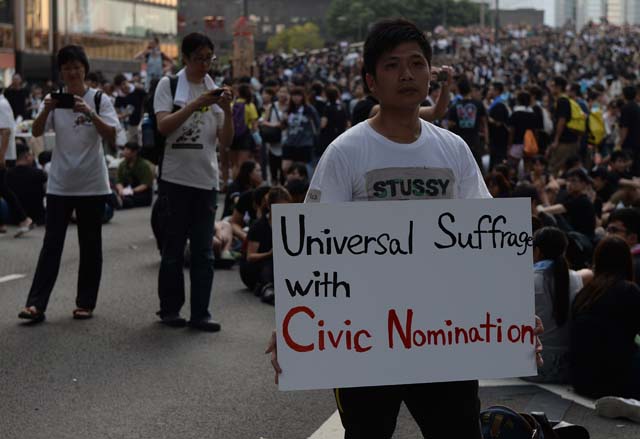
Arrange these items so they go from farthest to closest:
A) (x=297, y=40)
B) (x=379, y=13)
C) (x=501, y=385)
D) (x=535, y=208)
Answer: (x=379, y=13) → (x=297, y=40) → (x=535, y=208) → (x=501, y=385)

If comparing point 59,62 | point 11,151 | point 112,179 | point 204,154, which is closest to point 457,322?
point 204,154

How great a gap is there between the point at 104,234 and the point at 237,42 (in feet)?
66.0

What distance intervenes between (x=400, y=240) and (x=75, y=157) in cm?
493

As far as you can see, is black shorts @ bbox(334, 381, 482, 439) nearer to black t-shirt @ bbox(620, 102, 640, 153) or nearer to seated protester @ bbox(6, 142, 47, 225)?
seated protester @ bbox(6, 142, 47, 225)

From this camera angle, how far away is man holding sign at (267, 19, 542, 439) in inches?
138

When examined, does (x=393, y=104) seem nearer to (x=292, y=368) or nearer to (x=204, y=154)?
(x=292, y=368)

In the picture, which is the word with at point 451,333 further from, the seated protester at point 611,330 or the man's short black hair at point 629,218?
the man's short black hair at point 629,218

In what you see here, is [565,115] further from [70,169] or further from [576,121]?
[70,169]

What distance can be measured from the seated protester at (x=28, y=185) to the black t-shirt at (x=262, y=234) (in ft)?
15.6

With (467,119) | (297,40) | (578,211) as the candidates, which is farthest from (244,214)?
(297,40)

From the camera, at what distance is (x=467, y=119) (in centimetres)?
1559

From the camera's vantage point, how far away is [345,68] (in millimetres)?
56469

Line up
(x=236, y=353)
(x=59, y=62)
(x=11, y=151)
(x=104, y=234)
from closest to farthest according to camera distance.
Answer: (x=236, y=353), (x=59, y=62), (x=104, y=234), (x=11, y=151)

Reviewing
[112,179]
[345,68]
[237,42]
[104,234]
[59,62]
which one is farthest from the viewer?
[345,68]
